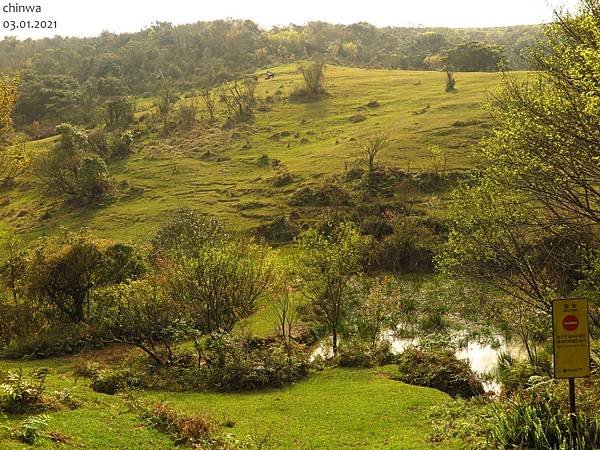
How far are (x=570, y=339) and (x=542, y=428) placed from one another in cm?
334

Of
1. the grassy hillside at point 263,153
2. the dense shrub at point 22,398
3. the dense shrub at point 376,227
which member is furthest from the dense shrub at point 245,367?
the grassy hillside at point 263,153

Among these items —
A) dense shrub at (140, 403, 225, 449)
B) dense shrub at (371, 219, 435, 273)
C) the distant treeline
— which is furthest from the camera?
the distant treeline

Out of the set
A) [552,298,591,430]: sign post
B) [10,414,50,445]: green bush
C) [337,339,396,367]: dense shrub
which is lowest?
[337,339,396,367]: dense shrub

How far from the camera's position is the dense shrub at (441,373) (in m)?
27.0

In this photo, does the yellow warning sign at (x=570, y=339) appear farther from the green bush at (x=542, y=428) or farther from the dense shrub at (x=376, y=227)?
the dense shrub at (x=376, y=227)

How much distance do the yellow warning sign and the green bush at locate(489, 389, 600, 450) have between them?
2130 millimetres

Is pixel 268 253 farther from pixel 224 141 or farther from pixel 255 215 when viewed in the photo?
pixel 224 141

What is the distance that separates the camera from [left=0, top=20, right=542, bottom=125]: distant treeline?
4815 inches

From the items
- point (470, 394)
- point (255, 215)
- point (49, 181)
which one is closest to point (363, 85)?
point (255, 215)

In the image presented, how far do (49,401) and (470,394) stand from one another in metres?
19.6

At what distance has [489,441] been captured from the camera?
15977 mm

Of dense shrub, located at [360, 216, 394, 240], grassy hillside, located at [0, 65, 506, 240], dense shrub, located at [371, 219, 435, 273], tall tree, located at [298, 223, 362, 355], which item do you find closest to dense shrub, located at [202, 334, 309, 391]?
tall tree, located at [298, 223, 362, 355]

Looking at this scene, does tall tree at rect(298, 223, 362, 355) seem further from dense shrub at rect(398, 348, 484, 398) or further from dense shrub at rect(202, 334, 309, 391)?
dense shrub at rect(398, 348, 484, 398)

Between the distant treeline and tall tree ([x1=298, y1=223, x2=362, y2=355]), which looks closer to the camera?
tall tree ([x1=298, y1=223, x2=362, y2=355])
